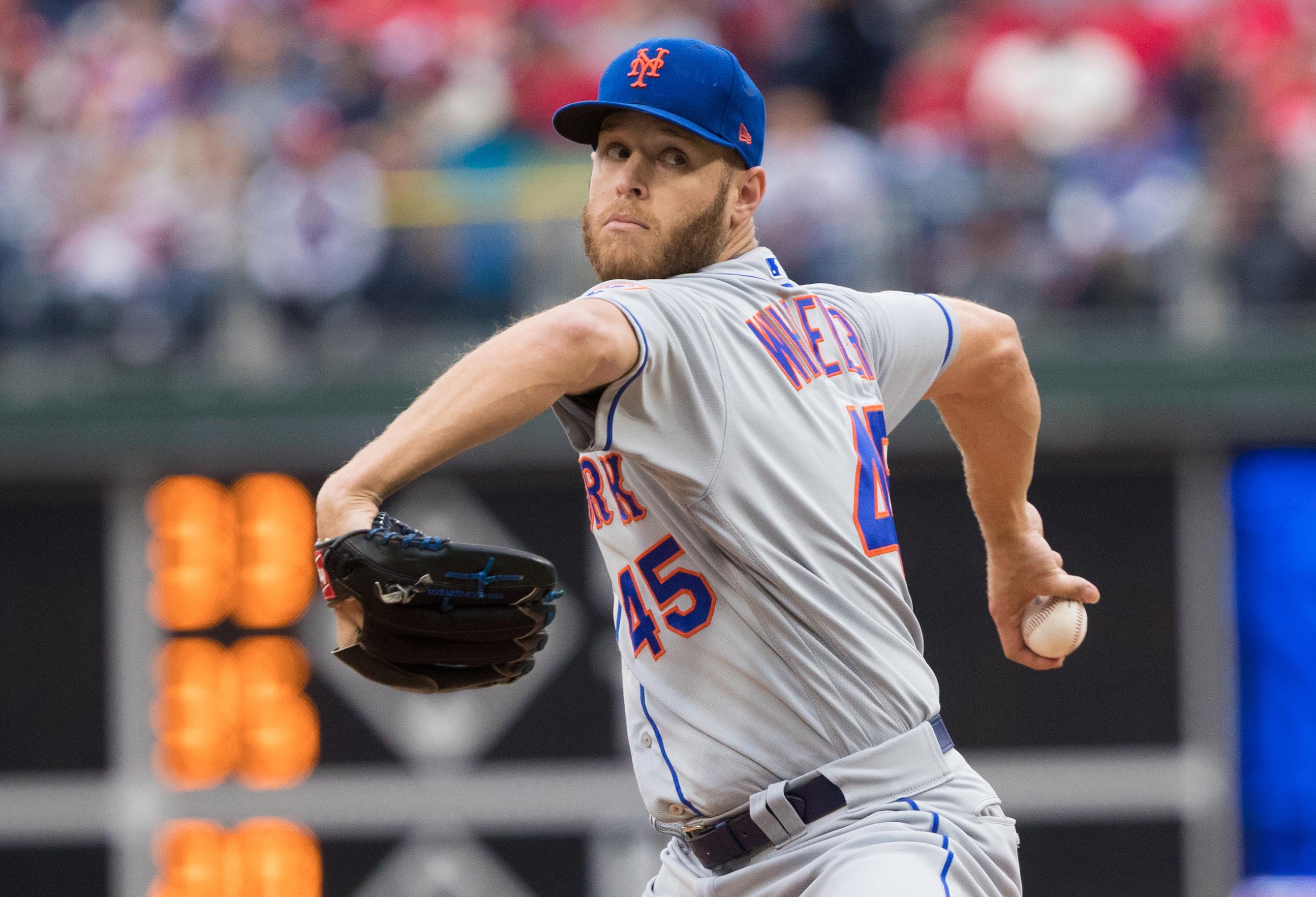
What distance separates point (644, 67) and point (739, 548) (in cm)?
82

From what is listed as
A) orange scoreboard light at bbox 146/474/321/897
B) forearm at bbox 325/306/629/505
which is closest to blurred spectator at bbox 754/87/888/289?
orange scoreboard light at bbox 146/474/321/897

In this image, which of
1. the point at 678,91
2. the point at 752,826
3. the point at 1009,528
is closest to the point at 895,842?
the point at 752,826

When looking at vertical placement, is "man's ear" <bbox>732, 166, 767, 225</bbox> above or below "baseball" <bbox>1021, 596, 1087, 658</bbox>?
above

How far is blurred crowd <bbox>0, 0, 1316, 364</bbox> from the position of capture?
8.01 metres

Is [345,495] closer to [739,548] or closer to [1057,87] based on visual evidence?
[739,548]

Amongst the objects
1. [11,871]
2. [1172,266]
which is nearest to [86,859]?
[11,871]

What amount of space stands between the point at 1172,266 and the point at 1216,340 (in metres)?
0.37

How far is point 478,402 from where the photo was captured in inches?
100

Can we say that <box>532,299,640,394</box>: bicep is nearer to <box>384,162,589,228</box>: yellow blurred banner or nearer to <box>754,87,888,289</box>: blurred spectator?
<box>754,87,888,289</box>: blurred spectator

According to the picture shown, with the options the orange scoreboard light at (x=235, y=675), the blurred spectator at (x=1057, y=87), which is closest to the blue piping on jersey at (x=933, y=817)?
the orange scoreboard light at (x=235, y=675)

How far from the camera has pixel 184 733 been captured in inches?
323

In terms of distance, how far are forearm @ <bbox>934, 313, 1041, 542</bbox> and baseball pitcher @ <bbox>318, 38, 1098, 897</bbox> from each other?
45 centimetres

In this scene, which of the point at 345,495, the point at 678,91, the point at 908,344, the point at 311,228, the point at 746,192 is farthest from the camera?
the point at 311,228

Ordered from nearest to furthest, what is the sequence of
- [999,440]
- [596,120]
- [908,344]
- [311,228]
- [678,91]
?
[678,91] < [596,120] < [908,344] < [999,440] < [311,228]
